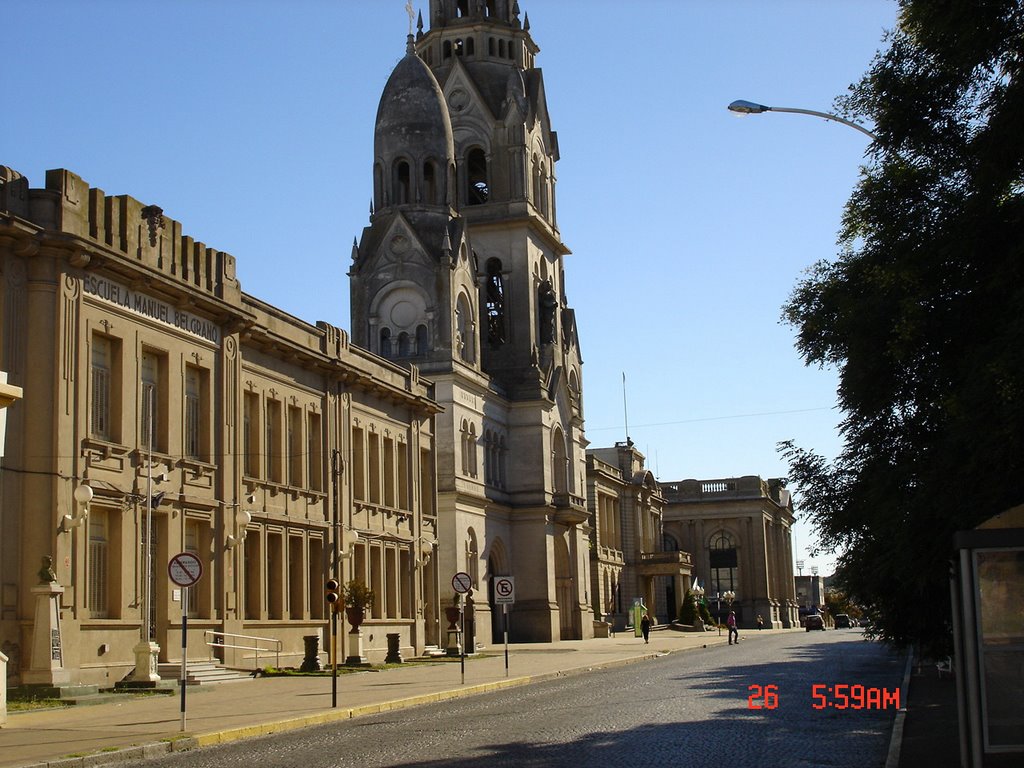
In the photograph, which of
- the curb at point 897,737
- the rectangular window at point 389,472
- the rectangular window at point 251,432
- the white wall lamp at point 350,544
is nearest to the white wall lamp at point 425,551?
the rectangular window at point 389,472

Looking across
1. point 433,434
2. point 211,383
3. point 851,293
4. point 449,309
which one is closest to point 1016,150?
point 851,293

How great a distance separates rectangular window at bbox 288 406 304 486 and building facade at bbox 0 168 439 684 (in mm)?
66

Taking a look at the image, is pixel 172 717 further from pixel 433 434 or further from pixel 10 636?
pixel 433 434

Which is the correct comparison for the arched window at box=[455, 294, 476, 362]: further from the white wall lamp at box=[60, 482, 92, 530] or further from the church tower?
the white wall lamp at box=[60, 482, 92, 530]

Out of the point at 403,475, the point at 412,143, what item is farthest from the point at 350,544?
the point at 412,143

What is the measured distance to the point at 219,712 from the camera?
2342 centimetres

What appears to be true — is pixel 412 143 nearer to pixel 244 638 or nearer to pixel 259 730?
pixel 244 638

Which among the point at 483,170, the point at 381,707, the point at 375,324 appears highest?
the point at 483,170

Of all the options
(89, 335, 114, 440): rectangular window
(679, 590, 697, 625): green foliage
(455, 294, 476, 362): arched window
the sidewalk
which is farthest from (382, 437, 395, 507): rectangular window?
(679, 590, 697, 625): green foliage

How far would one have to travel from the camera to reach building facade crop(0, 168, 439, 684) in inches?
1102

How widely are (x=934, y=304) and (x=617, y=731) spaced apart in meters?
7.18

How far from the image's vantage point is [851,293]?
21.0m

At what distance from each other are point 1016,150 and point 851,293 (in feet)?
18.7
